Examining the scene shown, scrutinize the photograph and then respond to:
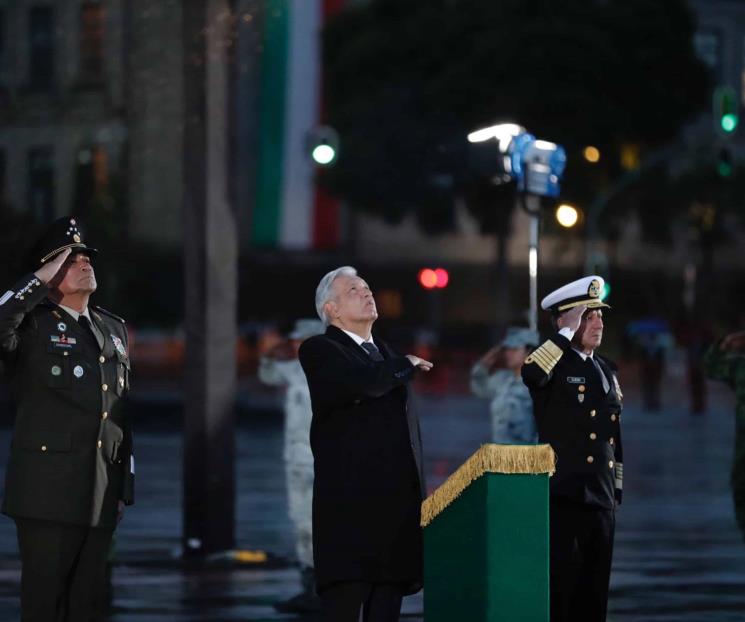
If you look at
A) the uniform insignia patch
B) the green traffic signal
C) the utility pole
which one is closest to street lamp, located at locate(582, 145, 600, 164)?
the green traffic signal

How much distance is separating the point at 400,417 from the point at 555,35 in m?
41.0

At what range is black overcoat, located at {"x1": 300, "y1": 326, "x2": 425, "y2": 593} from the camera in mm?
8250

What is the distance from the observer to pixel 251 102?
6234 cm

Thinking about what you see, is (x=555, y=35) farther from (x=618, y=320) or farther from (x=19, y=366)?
(x=19, y=366)

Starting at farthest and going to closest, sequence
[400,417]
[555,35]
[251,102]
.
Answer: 1. [251,102]
2. [555,35]
3. [400,417]

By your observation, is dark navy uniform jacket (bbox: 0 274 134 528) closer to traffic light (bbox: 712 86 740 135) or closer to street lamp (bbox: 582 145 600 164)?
traffic light (bbox: 712 86 740 135)

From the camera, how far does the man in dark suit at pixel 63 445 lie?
8.38 meters

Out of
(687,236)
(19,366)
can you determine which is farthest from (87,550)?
(687,236)

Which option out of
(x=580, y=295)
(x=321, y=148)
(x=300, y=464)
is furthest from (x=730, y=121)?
(x=580, y=295)

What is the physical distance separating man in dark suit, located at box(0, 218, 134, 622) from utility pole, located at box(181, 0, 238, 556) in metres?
5.82

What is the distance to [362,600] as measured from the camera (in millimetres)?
8320

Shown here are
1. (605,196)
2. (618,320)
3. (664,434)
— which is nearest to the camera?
(664,434)

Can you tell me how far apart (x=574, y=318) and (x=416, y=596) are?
4.04m

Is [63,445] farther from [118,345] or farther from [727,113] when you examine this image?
[727,113]
